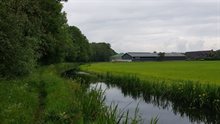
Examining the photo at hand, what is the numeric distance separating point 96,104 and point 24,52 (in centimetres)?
696

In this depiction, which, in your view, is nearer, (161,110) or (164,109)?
(161,110)

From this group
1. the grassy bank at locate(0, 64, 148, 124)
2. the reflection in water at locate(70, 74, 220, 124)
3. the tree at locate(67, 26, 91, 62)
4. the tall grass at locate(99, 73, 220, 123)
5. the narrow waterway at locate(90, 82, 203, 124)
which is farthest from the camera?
the tree at locate(67, 26, 91, 62)

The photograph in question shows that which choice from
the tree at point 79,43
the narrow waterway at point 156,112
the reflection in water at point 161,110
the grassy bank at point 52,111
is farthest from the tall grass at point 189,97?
the tree at point 79,43

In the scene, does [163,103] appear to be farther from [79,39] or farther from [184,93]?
[79,39]

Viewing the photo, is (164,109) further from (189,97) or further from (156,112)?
(189,97)

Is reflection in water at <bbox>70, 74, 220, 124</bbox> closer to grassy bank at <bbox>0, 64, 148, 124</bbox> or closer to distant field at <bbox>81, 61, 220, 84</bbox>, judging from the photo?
grassy bank at <bbox>0, 64, 148, 124</bbox>

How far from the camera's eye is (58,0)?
2114 inches

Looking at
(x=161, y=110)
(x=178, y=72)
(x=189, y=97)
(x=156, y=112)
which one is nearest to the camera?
(x=156, y=112)

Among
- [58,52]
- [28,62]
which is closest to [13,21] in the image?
[28,62]

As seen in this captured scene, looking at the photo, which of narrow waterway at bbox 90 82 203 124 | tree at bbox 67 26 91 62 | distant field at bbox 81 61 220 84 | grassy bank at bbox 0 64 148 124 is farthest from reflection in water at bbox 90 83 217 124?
tree at bbox 67 26 91 62

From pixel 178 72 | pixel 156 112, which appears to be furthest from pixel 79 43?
pixel 156 112

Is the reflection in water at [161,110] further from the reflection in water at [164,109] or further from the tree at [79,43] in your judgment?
the tree at [79,43]

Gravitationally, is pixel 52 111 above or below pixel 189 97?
above

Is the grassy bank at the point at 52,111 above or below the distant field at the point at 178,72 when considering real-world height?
above
